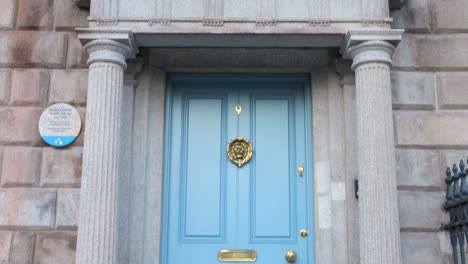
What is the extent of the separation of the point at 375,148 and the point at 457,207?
1018mm

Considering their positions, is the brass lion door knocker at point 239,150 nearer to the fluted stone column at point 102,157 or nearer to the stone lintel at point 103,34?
the fluted stone column at point 102,157

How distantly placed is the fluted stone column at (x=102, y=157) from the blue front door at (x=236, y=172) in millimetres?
987

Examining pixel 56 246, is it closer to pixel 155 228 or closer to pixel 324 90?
pixel 155 228

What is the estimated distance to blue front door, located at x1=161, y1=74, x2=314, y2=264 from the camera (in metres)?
6.48

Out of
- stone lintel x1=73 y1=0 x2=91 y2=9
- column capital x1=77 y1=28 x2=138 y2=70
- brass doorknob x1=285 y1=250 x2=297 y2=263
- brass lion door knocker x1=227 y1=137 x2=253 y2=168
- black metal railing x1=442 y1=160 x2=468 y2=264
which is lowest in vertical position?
brass doorknob x1=285 y1=250 x2=297 y2=263

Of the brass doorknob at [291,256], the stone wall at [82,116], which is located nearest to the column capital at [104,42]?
the stone wall at [82,116]

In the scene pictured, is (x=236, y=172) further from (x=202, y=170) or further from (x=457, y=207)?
(x=457, y=207)

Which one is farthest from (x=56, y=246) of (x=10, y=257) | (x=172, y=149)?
(x=172, y=149)

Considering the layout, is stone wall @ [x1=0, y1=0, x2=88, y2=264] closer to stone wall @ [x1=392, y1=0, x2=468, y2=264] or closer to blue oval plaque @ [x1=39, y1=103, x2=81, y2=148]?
blue oval plaque @ [x1=39, y1=103, x2=81, y2=148]

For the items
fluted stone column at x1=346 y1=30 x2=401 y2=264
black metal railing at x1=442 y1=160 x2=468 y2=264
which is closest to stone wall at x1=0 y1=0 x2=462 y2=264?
black metal railing at x1=442 y1=160 x2=468 y2=264

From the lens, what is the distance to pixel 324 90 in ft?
21.9

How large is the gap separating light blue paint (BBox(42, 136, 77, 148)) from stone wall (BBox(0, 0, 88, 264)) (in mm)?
58

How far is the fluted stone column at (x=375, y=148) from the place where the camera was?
550 cm

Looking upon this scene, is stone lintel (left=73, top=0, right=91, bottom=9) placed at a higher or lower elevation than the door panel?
higher
